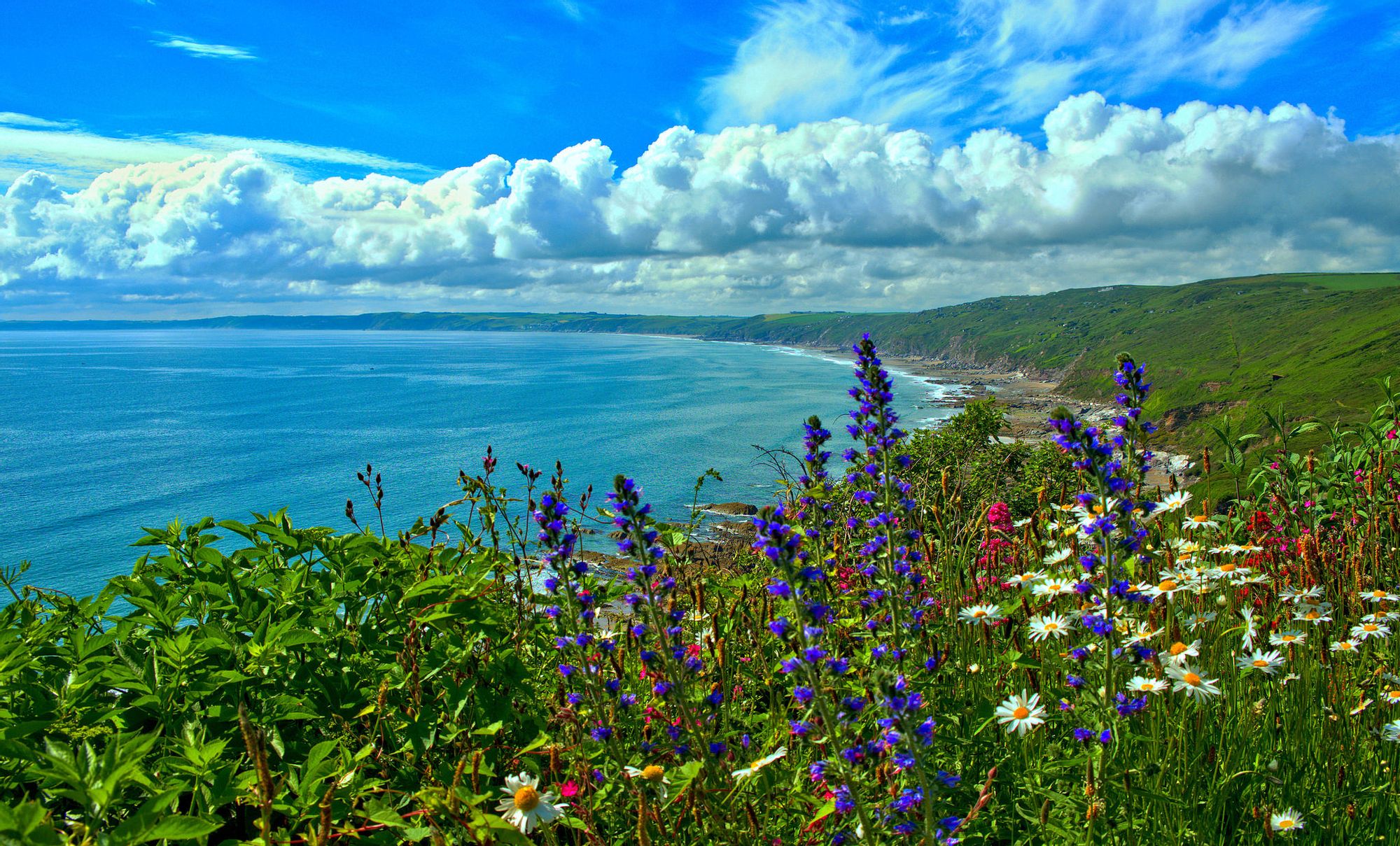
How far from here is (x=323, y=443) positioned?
94562mm

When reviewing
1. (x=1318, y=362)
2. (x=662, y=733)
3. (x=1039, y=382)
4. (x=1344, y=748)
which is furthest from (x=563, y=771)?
(x=1039, y=382)

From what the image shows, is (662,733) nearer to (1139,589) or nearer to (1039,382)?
(1139,589)

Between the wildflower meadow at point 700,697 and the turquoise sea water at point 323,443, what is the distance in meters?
30.5

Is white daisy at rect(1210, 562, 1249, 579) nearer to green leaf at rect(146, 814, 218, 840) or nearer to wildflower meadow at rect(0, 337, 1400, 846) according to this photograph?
wildflower meadow at rect(0, 337, 1400, 846)

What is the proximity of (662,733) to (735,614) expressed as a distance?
3.79ft

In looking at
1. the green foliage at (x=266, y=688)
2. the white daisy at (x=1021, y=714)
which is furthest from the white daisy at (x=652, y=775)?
the white daisy at (x=1021, y=714)

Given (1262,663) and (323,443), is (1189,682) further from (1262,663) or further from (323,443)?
(323,443)

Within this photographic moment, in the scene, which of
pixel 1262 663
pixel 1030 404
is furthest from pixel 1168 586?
pixel 1030 404

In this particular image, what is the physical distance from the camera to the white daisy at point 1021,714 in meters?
2.94

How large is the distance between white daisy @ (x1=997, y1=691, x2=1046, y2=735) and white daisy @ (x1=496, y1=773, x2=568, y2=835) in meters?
1.91

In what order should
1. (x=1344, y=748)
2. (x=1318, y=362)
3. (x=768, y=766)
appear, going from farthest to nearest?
1. (x=1318, y=362)
2. (x=1344, y=748)
3. (x=768, y=766)

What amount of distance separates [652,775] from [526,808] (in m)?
0.49

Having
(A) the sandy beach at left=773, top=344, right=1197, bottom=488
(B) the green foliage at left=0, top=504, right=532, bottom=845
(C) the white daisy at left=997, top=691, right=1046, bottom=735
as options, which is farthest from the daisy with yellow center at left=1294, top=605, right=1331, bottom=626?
(A) the sandy beach at left=773, top=344, right=1197, bottom=488

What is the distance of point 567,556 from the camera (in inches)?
131
